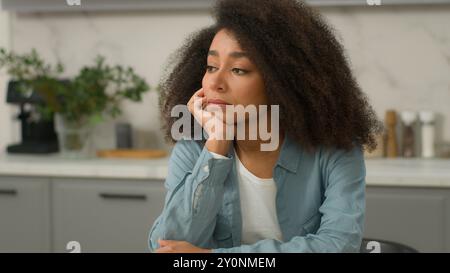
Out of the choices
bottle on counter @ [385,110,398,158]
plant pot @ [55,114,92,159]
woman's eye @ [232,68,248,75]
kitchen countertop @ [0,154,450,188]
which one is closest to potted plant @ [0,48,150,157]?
plant pot @ [55,114,92,159]

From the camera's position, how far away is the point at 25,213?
2498 mm

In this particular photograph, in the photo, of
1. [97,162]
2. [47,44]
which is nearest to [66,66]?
[47,44]

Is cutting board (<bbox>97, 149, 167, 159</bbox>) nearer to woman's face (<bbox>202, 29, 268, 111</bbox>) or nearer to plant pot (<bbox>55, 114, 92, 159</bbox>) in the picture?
plant pot (<bbox>55, 114, 92, 159</bbox>)

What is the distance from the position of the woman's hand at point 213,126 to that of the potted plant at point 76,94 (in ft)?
4.21

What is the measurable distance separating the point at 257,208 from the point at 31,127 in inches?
65.5

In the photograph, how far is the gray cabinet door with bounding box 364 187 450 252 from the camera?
6.98ft

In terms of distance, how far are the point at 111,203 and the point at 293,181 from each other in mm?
1204

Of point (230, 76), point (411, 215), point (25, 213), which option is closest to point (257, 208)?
point (230, 76)

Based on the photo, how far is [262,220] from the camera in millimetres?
1379

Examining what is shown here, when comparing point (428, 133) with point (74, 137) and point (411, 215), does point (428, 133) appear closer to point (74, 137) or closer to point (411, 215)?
point (411, 215)

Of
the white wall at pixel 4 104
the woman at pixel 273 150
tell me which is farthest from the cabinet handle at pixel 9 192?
the woman at pixel 273 150

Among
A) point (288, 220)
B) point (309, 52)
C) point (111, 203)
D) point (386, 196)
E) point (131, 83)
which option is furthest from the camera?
point (131, 83)

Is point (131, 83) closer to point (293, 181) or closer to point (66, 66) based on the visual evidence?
point (66, 66)

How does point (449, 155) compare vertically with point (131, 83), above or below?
below
